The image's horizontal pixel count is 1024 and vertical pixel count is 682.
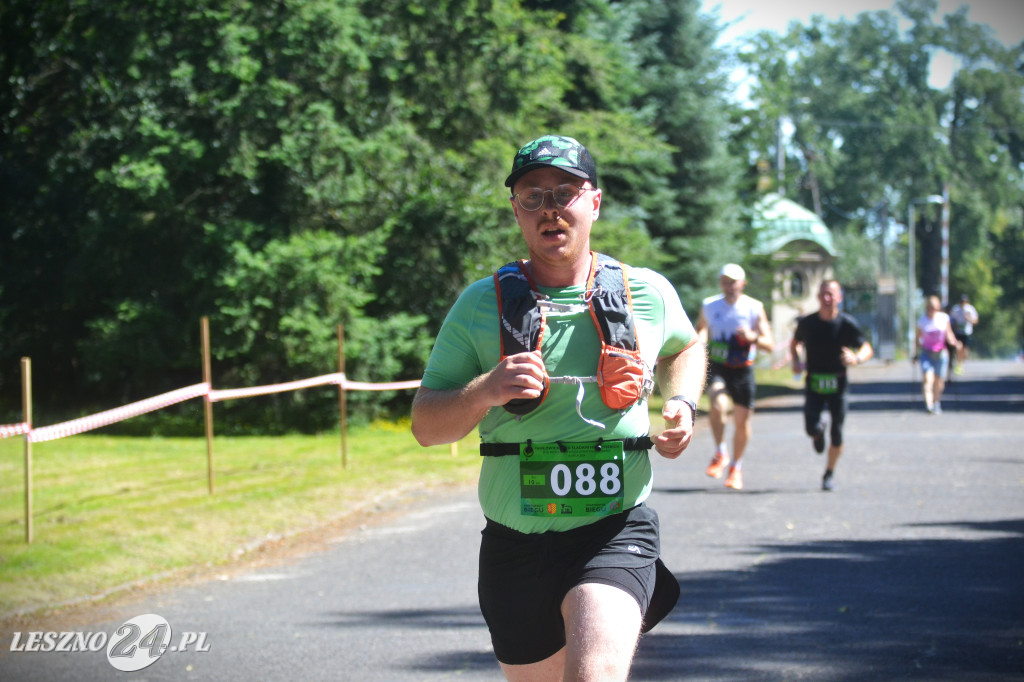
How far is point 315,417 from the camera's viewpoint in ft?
65.2

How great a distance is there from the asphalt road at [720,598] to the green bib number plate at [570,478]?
86.1 inches

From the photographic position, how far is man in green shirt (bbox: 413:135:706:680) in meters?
3.25

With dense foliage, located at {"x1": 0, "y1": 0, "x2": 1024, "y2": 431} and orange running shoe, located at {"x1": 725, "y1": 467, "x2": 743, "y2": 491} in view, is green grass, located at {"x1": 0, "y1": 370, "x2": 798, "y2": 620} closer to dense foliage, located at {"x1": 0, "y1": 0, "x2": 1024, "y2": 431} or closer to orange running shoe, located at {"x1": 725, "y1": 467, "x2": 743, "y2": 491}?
dense foliage, located at {"x1": 0, "y1": 0, "x2": 1024, "y2": 431}

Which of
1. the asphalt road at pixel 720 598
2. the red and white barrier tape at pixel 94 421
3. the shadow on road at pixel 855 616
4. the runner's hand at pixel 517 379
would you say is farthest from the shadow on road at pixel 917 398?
the runner's hand at pixel 517 379

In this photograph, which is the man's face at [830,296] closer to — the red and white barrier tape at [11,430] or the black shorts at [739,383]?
the black shorts at [739,383]

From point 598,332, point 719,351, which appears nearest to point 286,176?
point 719,351

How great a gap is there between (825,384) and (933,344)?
10266 millimetres

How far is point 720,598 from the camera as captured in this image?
22.2 ft

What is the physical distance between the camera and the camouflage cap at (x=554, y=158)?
326 cm

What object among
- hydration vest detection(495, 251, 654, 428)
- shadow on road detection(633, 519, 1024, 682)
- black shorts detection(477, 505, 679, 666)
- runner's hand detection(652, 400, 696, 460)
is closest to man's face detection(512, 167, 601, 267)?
hydration vest detection(495, 251, 654, 428)

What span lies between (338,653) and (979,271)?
100736mm

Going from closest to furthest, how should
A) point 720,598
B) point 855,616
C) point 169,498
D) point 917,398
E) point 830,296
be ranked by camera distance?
point 855,616 < point 720,598 < point 169,498 < point 830,296 < point 917,398

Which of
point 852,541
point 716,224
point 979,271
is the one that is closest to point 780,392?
point 716,224

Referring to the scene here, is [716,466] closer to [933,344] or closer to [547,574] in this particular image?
[547,574]
